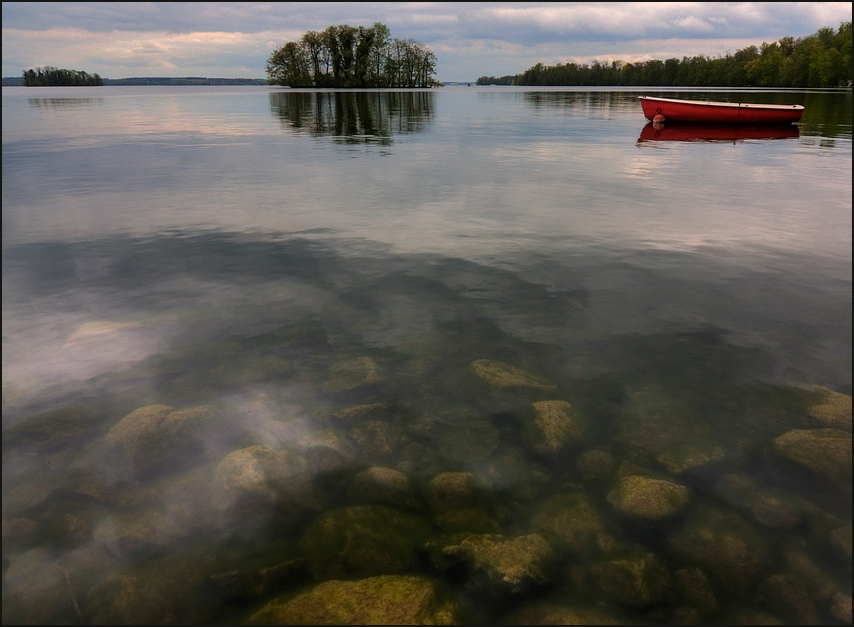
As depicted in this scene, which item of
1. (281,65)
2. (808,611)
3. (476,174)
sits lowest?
(808,611)

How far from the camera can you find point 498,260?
11.6 metres

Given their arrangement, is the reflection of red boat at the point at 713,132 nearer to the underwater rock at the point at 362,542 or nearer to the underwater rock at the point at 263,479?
the underwater rock at the point at 263,479

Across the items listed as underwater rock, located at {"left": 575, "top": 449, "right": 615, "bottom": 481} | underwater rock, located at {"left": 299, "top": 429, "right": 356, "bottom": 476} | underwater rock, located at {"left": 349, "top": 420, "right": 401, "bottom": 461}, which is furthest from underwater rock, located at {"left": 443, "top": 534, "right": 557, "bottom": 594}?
underwater rock, located at {"left": 299, "top": 429, "right": 356, "bottom": 476}

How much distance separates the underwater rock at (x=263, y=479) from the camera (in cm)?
526

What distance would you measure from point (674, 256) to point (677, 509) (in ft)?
26.2

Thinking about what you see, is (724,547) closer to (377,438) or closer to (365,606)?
(365,606)

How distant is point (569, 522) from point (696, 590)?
1101 millimetres

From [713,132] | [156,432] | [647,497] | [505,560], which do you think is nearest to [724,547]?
[647,497]

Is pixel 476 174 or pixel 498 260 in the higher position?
pixel 476 174

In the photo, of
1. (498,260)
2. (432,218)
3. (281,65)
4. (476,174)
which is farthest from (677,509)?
(281,65)

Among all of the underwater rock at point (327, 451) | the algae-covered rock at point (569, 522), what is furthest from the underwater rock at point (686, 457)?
the underwater rock at point (327, 451)

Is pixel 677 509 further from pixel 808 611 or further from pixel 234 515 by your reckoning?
pixel 234 515

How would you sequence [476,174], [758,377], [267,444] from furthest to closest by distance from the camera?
[476,174] < [758,377] < [267,444]

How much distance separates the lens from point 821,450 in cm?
582
